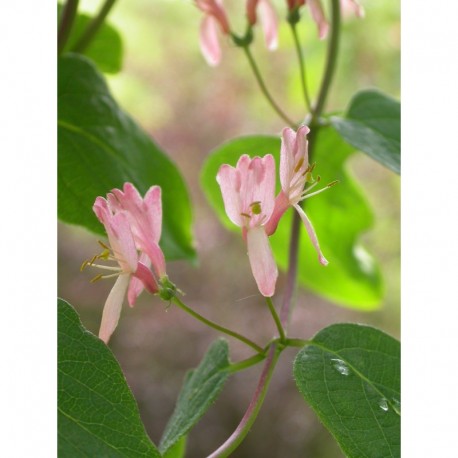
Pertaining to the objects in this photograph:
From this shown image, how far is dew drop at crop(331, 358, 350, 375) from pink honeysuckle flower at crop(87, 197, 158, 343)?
9 cm

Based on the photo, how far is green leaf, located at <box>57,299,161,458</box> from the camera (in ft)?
1.11

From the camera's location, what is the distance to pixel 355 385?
400 millimetres

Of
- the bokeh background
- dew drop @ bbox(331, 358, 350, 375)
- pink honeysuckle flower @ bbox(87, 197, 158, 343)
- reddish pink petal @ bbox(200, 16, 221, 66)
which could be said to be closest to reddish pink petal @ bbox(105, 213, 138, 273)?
pink honeysuckle flower @ bbox(87, 197, 158, 343)

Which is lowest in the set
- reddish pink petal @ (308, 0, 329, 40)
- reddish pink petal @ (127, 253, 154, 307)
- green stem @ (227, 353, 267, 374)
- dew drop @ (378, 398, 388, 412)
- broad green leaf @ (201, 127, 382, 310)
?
broad green leaf @ (201, 127, 382, 310)

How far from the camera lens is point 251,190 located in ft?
1.17

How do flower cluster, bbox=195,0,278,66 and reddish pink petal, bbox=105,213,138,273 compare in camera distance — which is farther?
flower cluster, bbox=195,0,278,66

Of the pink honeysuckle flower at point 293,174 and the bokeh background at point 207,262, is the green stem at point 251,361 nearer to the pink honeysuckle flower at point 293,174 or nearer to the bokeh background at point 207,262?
the pink honeysuckle flower at point 293,174

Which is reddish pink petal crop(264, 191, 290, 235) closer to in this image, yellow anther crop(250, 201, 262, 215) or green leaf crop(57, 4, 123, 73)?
yellow anther crop(250, 201, 262, 215)

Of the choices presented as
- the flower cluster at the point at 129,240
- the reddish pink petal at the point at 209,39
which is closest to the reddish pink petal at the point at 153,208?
the flower cluster at the point at 129,240

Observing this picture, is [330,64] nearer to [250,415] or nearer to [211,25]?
[211,25]

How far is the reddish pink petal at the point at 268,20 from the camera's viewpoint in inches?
22.2
